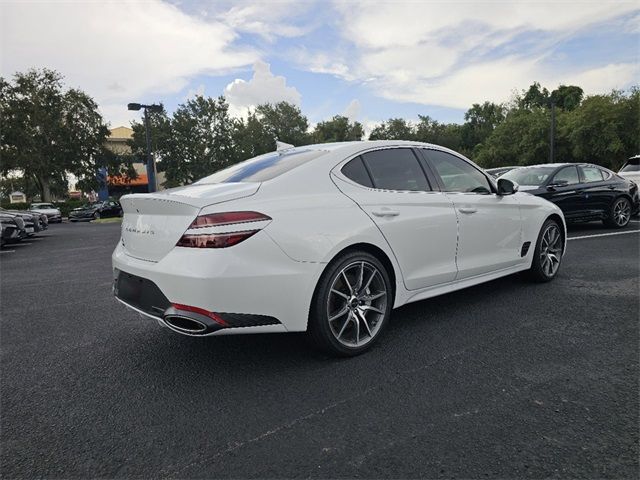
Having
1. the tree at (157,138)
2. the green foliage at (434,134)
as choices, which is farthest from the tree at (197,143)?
the green foliage at (434,134)

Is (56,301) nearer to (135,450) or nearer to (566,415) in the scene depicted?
(135,450)

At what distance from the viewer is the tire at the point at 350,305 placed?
294cm

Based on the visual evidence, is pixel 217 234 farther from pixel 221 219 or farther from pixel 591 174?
pixel 591 174

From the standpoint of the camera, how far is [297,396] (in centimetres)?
261

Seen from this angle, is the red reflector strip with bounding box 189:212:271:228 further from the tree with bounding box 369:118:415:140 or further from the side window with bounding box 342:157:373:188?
the tree with bounding box 369:118:415:140

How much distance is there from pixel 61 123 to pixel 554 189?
42.2 m

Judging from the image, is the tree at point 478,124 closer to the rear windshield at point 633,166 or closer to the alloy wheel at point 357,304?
the rear windshield at point 633,166

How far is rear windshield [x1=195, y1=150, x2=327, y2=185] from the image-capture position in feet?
10.6

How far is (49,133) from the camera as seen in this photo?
127ft

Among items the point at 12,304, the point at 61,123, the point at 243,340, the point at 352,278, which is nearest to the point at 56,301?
the point at 12,304

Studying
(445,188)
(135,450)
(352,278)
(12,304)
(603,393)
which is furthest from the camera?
(12,304)

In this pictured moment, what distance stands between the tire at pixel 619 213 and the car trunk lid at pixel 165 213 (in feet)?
31.4

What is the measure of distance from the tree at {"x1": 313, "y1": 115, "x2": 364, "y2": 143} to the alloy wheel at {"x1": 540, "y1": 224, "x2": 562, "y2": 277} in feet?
193

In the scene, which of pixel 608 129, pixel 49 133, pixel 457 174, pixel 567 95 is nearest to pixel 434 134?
pixel 567 95
